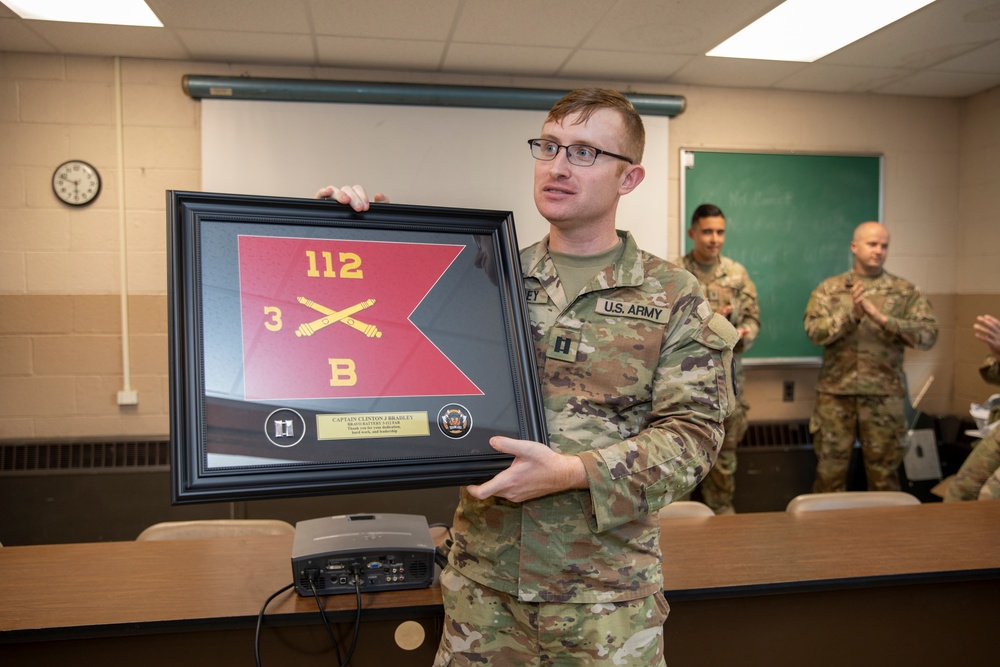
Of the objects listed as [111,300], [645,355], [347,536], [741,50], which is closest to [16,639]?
[347,536]

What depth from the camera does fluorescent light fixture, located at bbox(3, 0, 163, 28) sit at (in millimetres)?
3133

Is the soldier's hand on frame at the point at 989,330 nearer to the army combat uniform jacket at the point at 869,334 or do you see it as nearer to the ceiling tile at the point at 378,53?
the army combat uniform jacket at the point at 869,334

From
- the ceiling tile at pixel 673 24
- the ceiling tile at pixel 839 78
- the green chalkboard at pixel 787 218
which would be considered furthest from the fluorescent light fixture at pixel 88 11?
the ceiling tile at pixel 839 78

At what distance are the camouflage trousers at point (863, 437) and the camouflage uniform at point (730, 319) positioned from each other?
529 millimetres

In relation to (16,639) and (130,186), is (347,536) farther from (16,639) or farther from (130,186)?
(130,186)

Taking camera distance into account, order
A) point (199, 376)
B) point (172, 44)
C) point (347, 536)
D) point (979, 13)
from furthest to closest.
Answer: point (172, 44) < point (979, 13) < point (347, 536) < point (199, 376)

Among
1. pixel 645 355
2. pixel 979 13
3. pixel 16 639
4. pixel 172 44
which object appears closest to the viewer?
pixel 645 355

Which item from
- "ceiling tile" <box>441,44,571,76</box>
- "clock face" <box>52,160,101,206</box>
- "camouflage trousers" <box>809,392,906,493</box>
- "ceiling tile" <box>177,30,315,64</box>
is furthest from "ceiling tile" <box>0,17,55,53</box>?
"camouflage trousers" <box>809,392,906,493</box>

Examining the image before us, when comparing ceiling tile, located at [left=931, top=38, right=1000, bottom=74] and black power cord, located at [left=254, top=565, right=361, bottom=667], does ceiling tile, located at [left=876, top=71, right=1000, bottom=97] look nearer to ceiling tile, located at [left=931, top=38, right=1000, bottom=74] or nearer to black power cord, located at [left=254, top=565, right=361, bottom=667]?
ceiling tile, located at [left=931, top=38, right=1000, bottom=74]

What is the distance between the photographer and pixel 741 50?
3.75 metres

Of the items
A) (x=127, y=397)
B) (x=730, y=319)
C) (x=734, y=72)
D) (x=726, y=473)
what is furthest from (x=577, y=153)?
(x=127, y=397)

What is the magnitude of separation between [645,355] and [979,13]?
10.3 ft

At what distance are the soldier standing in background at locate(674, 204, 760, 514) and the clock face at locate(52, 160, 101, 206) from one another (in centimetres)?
322

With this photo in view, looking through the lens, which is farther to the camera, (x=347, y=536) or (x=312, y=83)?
(x=312, y=83)
